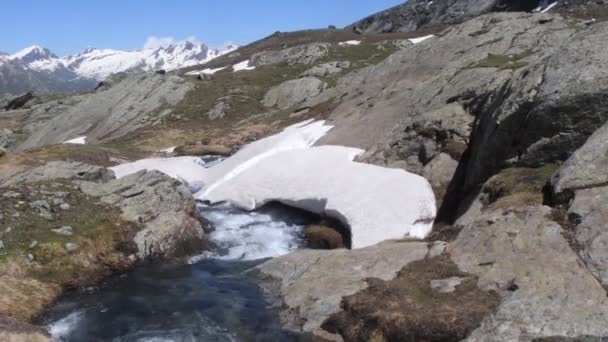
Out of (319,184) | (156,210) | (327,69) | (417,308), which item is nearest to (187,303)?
(156,210)

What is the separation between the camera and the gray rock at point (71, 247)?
2427cm

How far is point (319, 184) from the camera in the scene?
33.0 metres

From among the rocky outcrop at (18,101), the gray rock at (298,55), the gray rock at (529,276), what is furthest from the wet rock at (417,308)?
the rocky outcrop at (18,101)

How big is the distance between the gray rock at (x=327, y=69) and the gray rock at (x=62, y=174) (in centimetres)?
5361

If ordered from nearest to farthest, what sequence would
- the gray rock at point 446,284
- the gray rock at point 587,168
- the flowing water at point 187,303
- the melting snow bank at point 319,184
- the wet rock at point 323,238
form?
the gray rock at point 446,284 → the flowing water at point 187,303 → the gray rock at point 587,168 → the melting snow bank at point 319,184 → the wet rock at point 323,238

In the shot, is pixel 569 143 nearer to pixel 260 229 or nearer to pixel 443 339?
pixel 443 339

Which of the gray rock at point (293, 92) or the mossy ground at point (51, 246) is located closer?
the mossy ground at point (51, 246)

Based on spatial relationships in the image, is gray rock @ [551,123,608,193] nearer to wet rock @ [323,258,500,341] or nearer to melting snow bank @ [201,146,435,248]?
wet rock @ [323,258,500,341]

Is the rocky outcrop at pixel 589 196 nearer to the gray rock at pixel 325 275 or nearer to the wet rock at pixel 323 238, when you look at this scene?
the gray rock at pixel 325 275

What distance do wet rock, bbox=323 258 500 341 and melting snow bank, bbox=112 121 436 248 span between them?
651cm

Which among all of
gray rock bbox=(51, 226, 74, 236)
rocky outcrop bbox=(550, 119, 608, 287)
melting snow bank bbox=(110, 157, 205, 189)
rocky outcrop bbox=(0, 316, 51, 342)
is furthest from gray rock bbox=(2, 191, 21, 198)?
rocky outcrop bbox=(550, 119, 608, 287)

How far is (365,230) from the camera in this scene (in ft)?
87.5

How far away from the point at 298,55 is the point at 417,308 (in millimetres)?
90144

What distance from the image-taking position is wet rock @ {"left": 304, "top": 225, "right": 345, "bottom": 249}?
91.1ft
